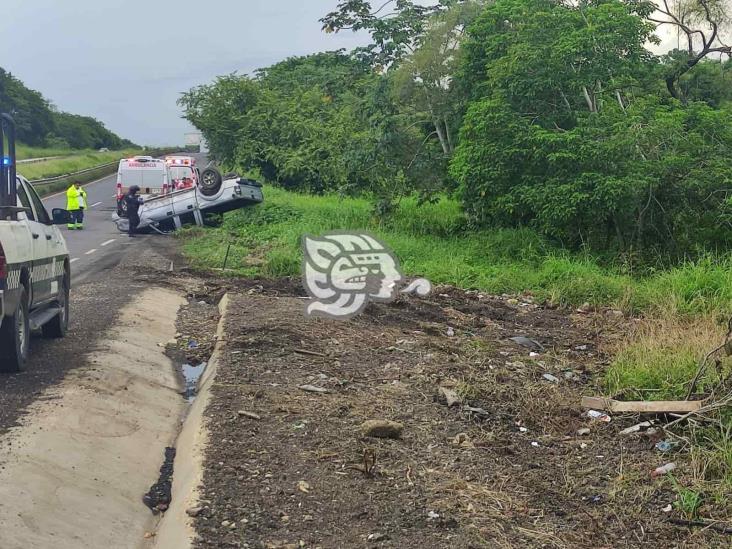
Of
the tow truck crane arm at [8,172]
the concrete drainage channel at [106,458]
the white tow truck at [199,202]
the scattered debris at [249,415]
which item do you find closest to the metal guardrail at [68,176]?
the white tow truck at [199,202]

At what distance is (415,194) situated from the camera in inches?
854

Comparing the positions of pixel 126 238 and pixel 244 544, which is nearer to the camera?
pixel 244 544

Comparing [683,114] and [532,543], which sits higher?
[683,114]

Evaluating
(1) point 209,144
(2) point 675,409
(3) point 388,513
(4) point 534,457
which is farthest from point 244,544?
(1) point 209,144

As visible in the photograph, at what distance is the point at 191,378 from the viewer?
8961 millimetres

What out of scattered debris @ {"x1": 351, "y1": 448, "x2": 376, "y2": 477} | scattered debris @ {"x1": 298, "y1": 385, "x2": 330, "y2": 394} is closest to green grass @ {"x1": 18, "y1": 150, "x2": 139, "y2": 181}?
scattered debris @ {"x1": 298, "y1": 385, "x2": 330, "y2": 394}

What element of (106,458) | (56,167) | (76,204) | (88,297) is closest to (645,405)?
(106,458)

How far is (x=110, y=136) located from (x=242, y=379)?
114 m

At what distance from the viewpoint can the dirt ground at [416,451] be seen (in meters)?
4.64

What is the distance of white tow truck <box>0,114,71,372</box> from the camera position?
7.26 meters

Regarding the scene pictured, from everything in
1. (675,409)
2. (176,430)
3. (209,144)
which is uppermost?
(209,144)

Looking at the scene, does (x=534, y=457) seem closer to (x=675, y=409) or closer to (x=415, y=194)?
(x=675, y=409)

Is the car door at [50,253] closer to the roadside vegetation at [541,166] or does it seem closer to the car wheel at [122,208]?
the roadside vegetation at [541,166]

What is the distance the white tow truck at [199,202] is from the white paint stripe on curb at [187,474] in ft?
47.5
